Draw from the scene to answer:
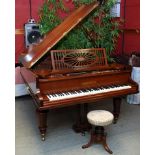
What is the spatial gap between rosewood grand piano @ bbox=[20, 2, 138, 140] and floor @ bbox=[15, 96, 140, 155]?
0.61 feet

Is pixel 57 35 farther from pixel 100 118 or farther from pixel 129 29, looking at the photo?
pixel 129 29

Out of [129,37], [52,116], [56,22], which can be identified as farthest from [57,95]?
[129,37]

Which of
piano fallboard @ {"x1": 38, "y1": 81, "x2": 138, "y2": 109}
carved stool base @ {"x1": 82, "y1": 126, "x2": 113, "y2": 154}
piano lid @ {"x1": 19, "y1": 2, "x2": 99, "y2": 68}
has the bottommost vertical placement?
carved stool base @ {"x1": 82, "y1": 126, "x2": 113, "y2": 154}

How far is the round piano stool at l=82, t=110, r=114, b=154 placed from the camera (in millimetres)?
2490

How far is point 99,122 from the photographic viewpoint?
8.11 ft

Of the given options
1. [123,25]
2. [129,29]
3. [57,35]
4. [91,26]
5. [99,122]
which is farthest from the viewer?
[123,25]

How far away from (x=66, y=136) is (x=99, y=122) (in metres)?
0.74

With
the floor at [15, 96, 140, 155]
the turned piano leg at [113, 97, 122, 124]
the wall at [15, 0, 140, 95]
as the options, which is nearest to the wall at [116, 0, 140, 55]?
the wall at [15, 0, 140, 95]

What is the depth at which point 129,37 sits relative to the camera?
16.5ft

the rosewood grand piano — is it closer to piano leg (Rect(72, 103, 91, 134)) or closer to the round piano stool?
piano leg (Rect(72, 103, 91, 134))

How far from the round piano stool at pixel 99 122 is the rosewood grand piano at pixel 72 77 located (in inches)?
7.2

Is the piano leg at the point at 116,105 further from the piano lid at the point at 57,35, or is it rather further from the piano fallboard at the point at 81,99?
the piano lid at the point at 57,35

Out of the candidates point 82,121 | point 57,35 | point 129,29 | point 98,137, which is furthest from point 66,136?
point 129,29

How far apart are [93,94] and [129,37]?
2.71m
